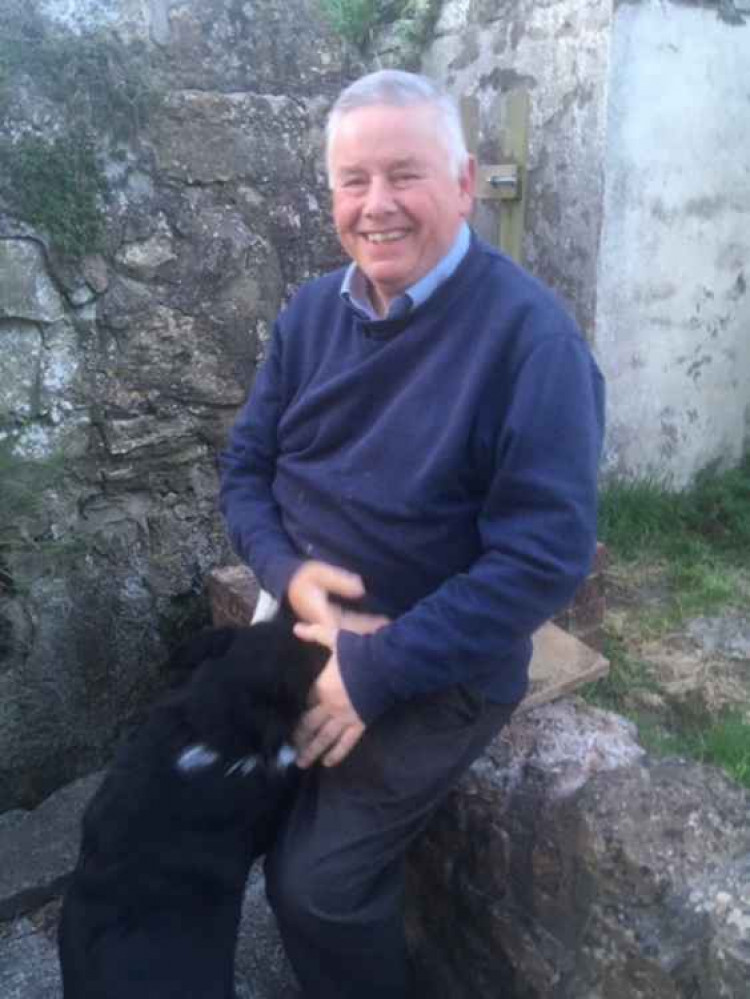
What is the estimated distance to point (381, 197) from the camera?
172 centimetres

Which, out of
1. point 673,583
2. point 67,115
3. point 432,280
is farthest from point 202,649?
point 673,583

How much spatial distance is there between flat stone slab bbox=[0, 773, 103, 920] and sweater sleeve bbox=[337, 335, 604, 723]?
145 cm

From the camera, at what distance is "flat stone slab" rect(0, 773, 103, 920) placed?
8.32 ft

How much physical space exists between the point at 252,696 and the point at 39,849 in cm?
136

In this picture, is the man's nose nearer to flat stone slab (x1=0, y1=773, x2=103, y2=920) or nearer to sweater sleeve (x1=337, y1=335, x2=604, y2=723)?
sweater sleeve (x1=337, y1=335, x2=604, y2=723)

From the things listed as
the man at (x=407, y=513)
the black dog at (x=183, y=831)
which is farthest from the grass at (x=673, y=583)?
the black dog at (x=183, y=831)

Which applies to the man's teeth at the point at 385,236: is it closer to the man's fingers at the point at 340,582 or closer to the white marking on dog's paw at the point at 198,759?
the man's fingers at the point at 340,582

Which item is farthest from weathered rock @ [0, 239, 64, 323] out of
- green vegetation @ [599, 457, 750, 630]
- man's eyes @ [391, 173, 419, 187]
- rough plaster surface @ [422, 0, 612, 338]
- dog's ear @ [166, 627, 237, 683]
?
green vegetation @ [599, 457, 750, 630]

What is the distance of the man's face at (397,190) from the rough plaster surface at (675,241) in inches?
85.4

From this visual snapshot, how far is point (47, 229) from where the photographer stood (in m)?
2.68

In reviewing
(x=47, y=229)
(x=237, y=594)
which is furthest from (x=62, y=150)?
(x=237, y=594)

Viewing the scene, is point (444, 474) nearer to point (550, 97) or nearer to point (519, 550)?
point (519, 550)

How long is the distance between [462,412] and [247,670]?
0.62m

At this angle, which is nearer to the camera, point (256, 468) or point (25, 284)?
point (256, 468)
